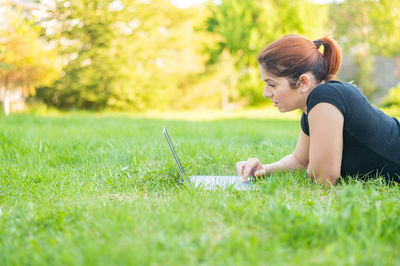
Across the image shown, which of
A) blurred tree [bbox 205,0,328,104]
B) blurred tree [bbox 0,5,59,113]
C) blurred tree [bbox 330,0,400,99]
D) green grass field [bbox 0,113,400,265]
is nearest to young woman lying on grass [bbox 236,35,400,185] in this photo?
green grass field [bbox 0,113,400,265]

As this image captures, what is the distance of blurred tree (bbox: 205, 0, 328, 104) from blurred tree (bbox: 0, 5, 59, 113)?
8.72 meters

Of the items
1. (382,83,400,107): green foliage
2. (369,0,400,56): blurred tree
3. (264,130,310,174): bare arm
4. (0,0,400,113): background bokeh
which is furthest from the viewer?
(369,0,400,56): blurred tree

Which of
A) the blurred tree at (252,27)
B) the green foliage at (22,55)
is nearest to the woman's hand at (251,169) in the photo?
the green foliage at (22,55)

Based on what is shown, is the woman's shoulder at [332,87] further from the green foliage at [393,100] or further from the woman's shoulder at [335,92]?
the green foliage at [393,100]

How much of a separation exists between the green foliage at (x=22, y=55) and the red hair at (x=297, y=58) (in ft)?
17.7

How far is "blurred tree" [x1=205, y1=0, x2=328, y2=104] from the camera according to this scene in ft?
42.2

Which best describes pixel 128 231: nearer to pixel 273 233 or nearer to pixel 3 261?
pixel 3 261

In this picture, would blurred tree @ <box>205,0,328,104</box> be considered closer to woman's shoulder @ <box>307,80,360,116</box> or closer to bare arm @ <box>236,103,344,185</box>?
woman's shoulder @ <box>307,80,360,116</box>

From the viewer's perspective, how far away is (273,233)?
4.66 feet

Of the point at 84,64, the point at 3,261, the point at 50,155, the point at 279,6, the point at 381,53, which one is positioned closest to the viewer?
the point at 3,261

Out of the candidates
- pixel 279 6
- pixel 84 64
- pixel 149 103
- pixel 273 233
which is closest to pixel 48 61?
pixel 84 64

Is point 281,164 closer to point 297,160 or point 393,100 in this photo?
point 297,160

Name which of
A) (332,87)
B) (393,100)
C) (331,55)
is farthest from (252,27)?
(332,87)

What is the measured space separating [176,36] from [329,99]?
11.9m
